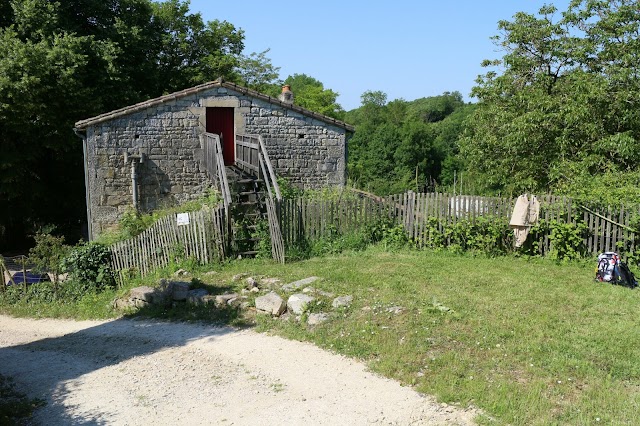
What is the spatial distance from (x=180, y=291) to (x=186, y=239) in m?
2.07

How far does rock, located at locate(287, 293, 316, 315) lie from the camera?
8.61 metres

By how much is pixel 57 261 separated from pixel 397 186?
3051 cm

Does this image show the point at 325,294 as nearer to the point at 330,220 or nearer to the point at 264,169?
the point at 330,220

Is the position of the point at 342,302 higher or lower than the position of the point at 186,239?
lower

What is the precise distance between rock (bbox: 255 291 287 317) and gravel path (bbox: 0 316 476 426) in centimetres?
61

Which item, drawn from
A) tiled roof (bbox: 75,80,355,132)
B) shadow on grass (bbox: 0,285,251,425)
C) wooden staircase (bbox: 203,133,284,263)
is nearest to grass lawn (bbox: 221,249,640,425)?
shadow on grass (bbox: 0,285,251,425)

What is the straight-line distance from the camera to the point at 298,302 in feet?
28.7

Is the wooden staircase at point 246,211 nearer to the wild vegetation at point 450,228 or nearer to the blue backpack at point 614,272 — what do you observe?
the wild vegetation at point 450,228

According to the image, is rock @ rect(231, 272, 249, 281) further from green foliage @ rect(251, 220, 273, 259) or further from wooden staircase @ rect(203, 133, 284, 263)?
green foliage @ rect(251, 220, 273, 259)

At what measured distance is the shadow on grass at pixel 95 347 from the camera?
6.37 meters

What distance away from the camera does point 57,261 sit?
12.8 meters

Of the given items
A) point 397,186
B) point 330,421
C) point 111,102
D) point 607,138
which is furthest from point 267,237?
point 397,186

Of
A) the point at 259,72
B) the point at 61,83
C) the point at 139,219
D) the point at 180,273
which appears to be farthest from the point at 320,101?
the point at 180,273

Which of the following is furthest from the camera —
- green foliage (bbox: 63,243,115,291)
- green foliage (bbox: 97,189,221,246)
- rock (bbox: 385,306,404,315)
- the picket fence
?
Result: green foliage (bbox: 97,189,221,246)
